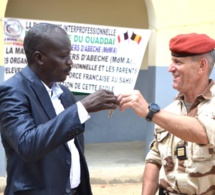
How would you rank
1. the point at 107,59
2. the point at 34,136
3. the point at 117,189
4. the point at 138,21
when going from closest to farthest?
the point at 34,136 < the point at 117,189 < the point at 107,59 < the point at 138,21

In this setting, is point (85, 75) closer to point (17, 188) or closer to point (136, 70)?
point (136, 70)

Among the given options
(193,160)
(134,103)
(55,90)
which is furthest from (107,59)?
(134,103)

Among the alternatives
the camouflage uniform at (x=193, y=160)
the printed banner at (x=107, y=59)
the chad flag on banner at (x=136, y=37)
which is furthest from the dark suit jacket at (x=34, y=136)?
the chad flag on banner at (x=136, y=37)

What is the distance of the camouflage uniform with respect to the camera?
2238mm

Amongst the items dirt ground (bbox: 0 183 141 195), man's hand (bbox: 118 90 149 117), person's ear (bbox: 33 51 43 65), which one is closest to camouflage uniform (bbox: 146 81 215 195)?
man's hand (bbox: 118 90 149 117)

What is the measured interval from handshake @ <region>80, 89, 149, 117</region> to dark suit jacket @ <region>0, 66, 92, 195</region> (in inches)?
3.0

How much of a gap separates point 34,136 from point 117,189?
416cm

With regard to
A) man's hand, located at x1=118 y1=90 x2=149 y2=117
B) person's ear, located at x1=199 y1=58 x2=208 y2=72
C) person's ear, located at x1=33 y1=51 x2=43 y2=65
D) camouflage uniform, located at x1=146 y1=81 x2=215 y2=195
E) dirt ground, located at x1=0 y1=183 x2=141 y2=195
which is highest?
person's ear, located at x1=33 y1=51 x2=43 y2=65

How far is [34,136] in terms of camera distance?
188 centimetres

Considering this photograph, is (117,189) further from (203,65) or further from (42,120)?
(42,120)

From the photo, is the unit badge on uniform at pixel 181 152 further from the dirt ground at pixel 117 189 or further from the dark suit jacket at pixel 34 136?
the dirt ground at pixel 117 189

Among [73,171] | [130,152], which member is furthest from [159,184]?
[130,152]

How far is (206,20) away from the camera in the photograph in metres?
6.28

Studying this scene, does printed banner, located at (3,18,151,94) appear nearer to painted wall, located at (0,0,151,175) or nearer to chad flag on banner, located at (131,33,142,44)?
chad flag on banner, located at (131,33,142,44)
